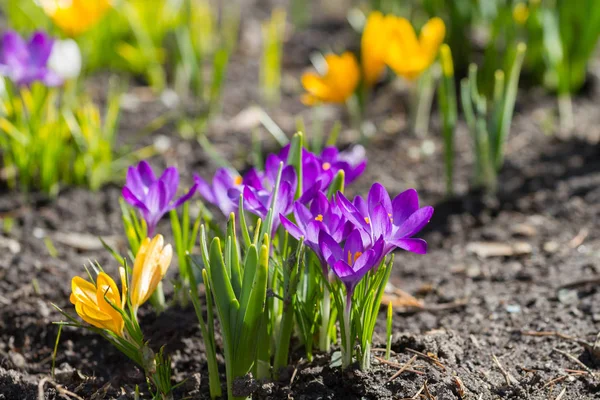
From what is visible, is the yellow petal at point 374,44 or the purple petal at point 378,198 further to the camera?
the yellow petal at point 374,44

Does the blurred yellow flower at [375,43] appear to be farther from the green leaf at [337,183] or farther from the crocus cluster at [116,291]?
the crocus cluster at [116,291]

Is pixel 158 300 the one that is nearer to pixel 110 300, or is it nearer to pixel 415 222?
pixel 110 300

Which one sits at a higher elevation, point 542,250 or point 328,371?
point 542,250

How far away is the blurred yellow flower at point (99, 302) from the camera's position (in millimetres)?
1396

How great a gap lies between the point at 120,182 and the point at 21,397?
1.31 m

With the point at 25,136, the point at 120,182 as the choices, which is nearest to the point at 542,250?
the point at 120,182

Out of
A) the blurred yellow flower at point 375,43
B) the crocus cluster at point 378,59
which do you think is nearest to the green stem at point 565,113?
the crocus cluster at point 378,59

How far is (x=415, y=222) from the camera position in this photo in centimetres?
136

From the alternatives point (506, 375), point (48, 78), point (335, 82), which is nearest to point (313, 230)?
point (506, 375)

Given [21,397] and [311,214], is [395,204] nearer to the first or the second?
[311,214]

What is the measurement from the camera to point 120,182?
2768 mm

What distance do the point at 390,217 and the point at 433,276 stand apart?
0.87m

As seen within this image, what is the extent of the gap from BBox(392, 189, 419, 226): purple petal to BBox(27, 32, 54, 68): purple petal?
1.68 m

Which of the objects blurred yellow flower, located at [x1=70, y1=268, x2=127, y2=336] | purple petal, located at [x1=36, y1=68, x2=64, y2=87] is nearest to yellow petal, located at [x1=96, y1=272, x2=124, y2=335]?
blurred yellow flower, located at [x1=70, y1=268, x2=127, y2=336]
